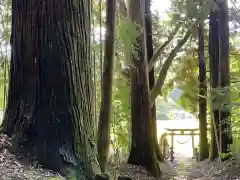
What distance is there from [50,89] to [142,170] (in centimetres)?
559

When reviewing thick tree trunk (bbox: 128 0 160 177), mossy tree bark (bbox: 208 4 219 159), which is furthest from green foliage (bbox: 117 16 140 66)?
mossy tree bark (bbox: 208 4 219 159)

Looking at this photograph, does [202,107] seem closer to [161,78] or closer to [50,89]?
[161,78]

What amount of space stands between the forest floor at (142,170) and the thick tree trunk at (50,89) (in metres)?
0.11

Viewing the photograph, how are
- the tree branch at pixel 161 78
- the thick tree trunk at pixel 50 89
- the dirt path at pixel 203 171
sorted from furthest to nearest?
the tree branch at pixel 161 78 < the dirt path at pixel 203 171 < the thick tree trunk at pixel 50 89

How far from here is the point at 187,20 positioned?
30.0ft

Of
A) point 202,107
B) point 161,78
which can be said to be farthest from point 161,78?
point 202,107

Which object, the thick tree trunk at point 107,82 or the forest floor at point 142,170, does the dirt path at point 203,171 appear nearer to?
the forest floor at point 142,170

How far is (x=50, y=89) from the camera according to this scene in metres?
2.63

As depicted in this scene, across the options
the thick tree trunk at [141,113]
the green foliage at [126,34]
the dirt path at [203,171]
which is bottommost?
the dirt path at [203,171]

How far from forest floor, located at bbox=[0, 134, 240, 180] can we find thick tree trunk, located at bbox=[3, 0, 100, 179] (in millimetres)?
106

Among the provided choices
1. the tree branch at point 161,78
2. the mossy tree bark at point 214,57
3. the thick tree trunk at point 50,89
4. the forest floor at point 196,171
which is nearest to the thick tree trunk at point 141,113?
the forest floor at point 196,171

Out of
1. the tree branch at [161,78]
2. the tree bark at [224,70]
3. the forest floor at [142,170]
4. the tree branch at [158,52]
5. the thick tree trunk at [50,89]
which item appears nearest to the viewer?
the forest floor at [142,170]

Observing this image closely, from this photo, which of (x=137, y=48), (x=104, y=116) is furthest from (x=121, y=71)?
(x=104, y=116)

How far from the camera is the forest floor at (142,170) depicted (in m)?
2.40
